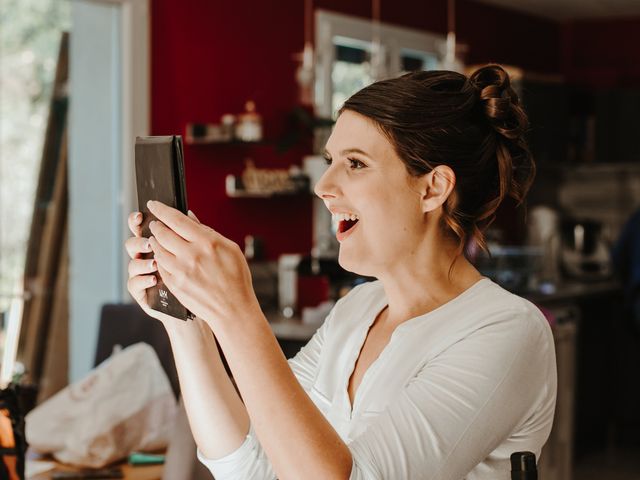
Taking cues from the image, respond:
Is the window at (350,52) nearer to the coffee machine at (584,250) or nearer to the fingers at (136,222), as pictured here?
the coffee machine at (584,250)

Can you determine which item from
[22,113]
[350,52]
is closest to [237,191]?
[22,113]

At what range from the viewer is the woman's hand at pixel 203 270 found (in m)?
1.14

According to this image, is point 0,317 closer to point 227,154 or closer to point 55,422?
point 227,154

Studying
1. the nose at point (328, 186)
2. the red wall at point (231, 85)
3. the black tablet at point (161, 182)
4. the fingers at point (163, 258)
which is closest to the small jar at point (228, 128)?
the red wall at point (231, 85)

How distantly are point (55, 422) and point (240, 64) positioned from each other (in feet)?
10.2

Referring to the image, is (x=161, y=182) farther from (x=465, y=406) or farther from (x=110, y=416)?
(x=110, y=416)

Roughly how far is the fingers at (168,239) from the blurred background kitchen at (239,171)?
215 centimetres

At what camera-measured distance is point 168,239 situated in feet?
3.78

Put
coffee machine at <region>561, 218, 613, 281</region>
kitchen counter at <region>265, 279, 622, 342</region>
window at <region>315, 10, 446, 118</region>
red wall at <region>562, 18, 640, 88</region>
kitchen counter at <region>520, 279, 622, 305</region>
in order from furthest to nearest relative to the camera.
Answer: red wall at <region>562, 18, 640, 88</region> → coffee machine at <region>561, 218, 613, 281</region> → window at <region>315, 10, 446, 118</region> → kitchen counter at <region>520, 279, 622, 305</region> → kitchen counter at <region>265, 279, 622, 342</region>

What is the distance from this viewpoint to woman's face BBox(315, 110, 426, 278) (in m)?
1.40

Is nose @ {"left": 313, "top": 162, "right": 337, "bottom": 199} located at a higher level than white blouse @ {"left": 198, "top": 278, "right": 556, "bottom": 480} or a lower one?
higher

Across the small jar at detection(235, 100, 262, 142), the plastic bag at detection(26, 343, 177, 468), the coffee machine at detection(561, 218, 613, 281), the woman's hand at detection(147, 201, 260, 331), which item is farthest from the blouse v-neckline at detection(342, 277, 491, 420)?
the coffee machine at detection(561, 218, 613, 281)

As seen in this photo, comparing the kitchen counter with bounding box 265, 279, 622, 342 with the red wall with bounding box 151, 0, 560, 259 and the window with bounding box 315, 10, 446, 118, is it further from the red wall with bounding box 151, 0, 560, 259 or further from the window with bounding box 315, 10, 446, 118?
the window with bounding box 315, 10, 446, 118

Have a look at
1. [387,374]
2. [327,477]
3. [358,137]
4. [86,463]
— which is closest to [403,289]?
[387,374]
